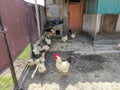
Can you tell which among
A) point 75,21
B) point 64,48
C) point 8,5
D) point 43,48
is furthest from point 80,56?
point 75,21

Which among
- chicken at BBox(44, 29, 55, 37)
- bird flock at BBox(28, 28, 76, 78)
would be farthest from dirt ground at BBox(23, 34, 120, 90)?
chicken at BBox(44, 29, 55, 37)

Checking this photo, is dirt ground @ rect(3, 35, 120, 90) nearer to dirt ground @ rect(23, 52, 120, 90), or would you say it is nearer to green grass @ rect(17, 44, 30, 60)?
dirt ground @ rect(23, 52, 120, 90)

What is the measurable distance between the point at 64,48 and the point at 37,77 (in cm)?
194

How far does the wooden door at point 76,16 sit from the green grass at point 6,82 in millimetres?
4830

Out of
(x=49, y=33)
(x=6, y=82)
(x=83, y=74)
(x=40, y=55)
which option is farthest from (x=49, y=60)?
(x=49, y=33)

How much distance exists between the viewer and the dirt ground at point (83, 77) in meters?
2.28

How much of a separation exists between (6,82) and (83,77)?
1701mm

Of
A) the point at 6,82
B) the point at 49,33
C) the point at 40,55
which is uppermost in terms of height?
the point at 49,33

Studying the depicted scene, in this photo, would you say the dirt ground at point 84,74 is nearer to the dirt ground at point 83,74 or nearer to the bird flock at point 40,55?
the dirt ground at point 83,74

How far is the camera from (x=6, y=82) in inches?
85.3

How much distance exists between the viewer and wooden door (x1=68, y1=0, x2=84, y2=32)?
6008 mm

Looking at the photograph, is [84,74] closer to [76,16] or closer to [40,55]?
[40,55]

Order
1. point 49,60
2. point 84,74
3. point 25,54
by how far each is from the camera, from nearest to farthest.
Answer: point 84,74
point 25,54
point 49,60

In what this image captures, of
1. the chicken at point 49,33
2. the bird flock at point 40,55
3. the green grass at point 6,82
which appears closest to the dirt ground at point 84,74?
the bird flock at point 40,55
